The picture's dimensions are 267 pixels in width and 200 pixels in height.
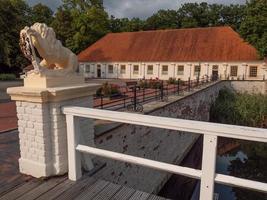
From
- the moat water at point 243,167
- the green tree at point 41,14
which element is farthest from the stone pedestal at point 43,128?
the green tree at point 41,14

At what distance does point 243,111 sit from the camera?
67.2ft

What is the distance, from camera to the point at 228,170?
13039 millimetres

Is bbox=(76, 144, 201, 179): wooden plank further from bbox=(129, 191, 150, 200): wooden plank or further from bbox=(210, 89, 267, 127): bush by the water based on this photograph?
→ bbox=(210, 89, 267, 127): bush by the water

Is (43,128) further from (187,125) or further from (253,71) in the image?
(253,71)

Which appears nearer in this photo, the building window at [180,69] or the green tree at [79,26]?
the building window at [180,69]

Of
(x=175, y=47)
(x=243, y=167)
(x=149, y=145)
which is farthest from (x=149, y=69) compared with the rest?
(x=149, y=145)

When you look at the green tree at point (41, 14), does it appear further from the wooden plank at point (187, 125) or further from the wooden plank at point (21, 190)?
the wooden plank at point (187, 125)

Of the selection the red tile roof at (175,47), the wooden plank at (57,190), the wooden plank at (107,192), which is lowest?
the wooden plank at (107,192)

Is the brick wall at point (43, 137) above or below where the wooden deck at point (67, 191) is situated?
above

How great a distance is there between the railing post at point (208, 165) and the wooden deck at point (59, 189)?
0.77 metres

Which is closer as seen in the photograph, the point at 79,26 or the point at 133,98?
the point at 133,98

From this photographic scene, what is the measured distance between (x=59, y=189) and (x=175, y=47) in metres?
33.6

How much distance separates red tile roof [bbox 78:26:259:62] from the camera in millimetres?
31498

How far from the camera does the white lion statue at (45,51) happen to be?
12.3 ft
